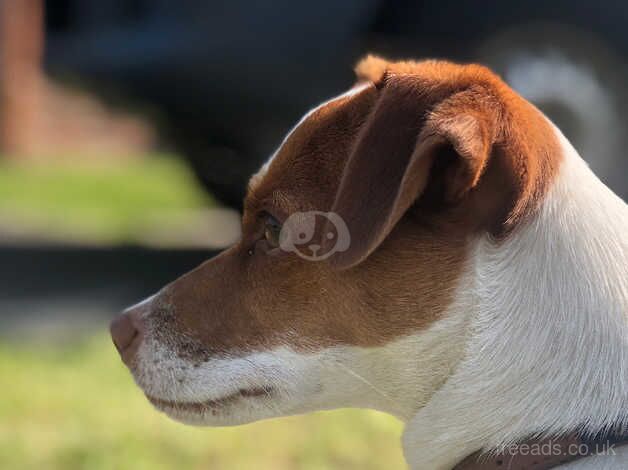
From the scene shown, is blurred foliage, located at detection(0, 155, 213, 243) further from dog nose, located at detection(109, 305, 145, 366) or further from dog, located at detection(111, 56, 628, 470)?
dog, located at detection(111, 56, 628, 470)

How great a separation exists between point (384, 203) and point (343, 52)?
11.6 ft

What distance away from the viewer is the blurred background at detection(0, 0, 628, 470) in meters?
4.30

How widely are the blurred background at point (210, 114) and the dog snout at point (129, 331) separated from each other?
1345 mm

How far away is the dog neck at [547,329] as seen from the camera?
228cm

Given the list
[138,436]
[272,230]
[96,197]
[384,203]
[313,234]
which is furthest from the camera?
[96,197]

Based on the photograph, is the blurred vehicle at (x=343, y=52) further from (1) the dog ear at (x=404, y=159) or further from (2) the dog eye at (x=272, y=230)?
(1) the dog ear at (x=404, y=159)

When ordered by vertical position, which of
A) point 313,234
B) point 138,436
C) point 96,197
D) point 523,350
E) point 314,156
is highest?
point 314,156

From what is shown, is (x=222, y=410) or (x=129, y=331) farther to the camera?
(x=129, y=331)

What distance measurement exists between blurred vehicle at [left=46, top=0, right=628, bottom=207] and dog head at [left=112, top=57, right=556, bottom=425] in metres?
3.05

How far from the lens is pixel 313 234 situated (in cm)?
254

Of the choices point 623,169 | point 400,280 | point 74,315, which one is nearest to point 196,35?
point 74,315

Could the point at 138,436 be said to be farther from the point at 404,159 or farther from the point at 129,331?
the point at 404,159

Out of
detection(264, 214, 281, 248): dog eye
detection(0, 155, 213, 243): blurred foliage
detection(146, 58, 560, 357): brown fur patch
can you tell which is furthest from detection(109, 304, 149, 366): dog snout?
detection(0, 155, 213, 243): blurred foliage

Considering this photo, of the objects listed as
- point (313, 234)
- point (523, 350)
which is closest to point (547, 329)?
point (523, 350)
